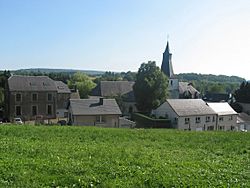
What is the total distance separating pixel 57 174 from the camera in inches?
340

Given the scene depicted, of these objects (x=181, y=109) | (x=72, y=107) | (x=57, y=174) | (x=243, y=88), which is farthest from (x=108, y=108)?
(x=243, y=88)

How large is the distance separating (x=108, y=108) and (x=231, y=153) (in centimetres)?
3204

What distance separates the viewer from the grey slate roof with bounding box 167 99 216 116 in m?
50.1

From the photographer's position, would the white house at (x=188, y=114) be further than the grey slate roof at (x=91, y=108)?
Yes

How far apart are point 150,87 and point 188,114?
10194 mm

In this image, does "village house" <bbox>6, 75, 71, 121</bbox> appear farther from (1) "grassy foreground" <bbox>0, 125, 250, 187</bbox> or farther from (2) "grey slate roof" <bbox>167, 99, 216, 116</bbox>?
(1) "grassy foreground" <bbox>0, 125, 250, 187</bbox>

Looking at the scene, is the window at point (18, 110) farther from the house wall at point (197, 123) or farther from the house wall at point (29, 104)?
the house wall at point (197, 123)

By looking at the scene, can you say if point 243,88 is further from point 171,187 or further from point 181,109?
point 171,187

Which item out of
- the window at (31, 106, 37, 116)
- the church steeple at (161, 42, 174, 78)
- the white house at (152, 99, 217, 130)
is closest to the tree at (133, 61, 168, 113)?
the white house at (152, 99, 217, 130)

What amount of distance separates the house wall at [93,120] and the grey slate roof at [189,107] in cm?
Answer: 1006

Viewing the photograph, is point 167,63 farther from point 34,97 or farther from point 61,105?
point 34,97

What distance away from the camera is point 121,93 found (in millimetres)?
75875

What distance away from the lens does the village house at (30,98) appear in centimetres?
5553

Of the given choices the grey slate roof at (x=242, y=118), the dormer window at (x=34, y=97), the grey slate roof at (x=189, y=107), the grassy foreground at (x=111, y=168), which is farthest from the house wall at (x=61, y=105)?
the grassy foreground at (x=111, y=168)
